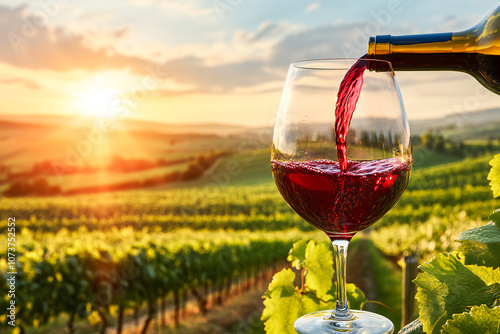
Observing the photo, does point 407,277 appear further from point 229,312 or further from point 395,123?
point 229,312

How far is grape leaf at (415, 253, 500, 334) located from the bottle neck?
0.49 metres

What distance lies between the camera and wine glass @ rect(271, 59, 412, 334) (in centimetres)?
90

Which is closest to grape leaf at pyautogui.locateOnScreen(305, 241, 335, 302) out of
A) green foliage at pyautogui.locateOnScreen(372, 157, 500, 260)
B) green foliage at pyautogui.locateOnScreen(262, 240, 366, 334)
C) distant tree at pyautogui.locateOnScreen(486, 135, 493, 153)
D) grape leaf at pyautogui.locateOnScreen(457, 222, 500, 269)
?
green foliage at pyautogui.locateOnScreen(262, 240, 366, 334)

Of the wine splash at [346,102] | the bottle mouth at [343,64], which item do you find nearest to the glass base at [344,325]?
the wine splash at [346,102]

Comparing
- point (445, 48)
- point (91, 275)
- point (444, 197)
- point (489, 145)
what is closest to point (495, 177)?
point (445, 48)

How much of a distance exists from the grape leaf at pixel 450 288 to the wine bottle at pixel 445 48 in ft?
1.61

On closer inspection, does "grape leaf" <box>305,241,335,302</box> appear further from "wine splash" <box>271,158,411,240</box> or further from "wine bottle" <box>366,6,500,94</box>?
"wine bottle" <box>366,6,500,94</box>

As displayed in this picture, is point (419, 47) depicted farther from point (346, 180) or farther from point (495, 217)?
point (495, 217)

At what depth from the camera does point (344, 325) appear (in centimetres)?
81

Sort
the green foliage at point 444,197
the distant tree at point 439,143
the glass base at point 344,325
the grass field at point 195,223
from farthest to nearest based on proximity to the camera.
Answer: the distant tree at point 439,143 → the green foliage at point 444,197 → the grass field at point 195,223 → the glass base at point 344,325

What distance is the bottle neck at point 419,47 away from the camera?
95cm

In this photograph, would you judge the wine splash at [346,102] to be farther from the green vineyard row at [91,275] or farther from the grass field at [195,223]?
the grass field at [195,223]

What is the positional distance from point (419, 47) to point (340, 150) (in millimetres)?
253

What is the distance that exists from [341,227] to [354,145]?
0.16 metres
